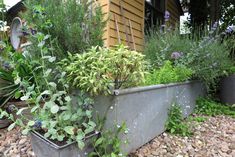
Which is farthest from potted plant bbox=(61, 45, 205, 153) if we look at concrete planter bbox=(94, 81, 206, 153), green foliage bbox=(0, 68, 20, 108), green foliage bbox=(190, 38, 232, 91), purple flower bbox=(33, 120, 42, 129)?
green foliage bbox=(190, 38, 232, 91)

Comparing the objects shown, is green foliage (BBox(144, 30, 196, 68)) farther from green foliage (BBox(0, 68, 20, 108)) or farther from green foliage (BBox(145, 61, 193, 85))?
green foliage (BBox(0, 68, 20, 108))

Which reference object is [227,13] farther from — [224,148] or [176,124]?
[224,148]

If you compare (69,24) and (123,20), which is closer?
(69,24)

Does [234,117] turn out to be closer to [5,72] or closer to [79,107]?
[79,107]

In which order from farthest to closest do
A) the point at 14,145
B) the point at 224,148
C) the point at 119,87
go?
the point at 224,148
the point at 14,145
the point at 119,87

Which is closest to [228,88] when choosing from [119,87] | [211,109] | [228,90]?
[228,90]

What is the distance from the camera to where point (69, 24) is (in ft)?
7.50

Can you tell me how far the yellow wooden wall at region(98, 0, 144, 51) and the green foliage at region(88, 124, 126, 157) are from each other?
188 centimetres

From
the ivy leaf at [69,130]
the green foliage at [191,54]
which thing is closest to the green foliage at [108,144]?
the ivy leaf at [69,130]

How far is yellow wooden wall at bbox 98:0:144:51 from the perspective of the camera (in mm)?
3923

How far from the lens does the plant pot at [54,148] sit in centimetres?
155

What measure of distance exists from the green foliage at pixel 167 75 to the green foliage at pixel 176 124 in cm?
36

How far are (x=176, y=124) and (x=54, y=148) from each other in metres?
1.74

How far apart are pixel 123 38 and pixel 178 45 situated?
1.23m
